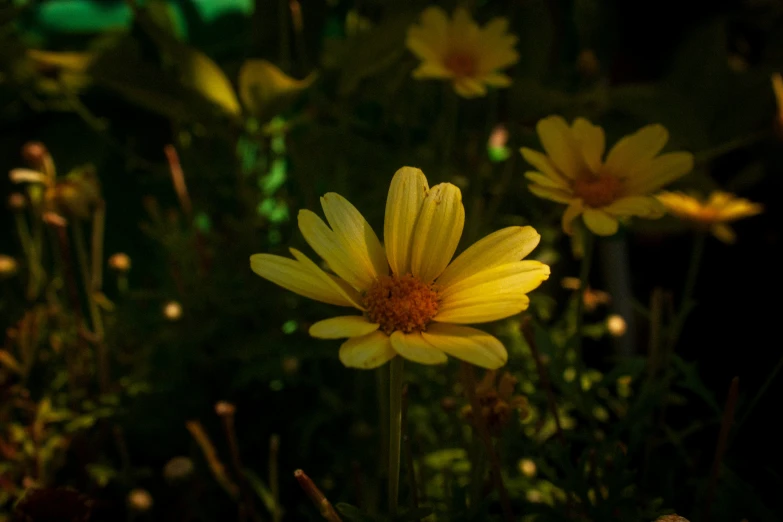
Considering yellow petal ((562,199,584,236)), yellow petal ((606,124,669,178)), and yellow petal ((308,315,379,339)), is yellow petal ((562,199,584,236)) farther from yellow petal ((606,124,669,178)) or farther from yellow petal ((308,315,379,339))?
yellow petal ((308,315,379,339))

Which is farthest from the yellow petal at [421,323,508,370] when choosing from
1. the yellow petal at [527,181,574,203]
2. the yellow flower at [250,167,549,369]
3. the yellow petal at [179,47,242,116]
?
the yellow petal at [179,47,242,116]

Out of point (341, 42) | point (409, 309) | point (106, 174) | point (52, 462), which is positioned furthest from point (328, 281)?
point (106, 174)

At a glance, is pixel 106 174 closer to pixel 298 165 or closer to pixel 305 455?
pixel 298 165

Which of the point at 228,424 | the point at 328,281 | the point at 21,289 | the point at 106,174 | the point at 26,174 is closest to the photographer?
the point at 328,281

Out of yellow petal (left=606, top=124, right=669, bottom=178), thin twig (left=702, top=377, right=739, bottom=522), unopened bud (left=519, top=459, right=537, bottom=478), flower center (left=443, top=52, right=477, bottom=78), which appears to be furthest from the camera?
flower center (left=443, top=52, right=477, bottom=78)

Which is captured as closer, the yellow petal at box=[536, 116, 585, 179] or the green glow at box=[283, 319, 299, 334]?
the yellow petal at box=[536, 116, 585, 179]

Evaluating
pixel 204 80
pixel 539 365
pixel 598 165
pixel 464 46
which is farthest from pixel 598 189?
pixel 204 80
